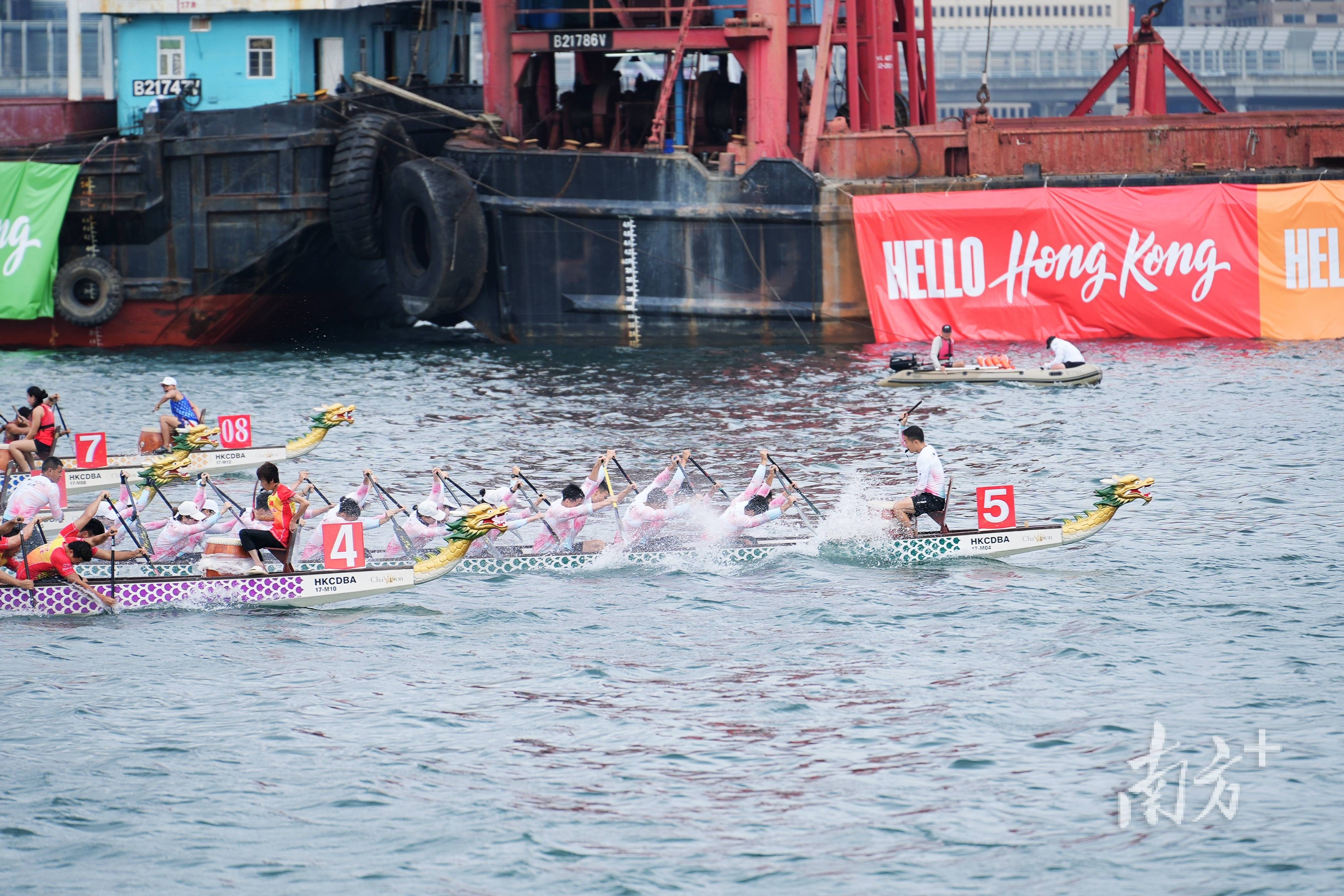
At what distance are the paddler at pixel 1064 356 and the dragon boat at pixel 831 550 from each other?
13.6 metres

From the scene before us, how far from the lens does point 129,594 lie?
2194 centimetres

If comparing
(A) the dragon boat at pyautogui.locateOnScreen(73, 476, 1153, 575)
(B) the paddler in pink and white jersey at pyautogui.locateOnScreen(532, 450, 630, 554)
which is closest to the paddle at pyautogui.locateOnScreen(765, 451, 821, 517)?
(A) the dragon boat at pyautogui.locateOnScreen(73, 476, 1153, 575)

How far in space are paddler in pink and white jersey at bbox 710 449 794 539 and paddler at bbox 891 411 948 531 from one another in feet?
5.68

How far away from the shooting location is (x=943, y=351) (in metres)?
37.6

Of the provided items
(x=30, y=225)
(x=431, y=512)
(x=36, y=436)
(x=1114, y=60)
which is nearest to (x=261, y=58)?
(x=30, y=225)

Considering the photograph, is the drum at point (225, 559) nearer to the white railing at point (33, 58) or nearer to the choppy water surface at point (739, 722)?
the choppy water surface at point (739, 722)

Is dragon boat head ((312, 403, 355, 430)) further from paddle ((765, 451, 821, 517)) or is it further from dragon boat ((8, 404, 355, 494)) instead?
paddle ((765, 451, 821, 517))

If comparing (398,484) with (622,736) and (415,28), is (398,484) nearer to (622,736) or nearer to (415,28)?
(622,736)

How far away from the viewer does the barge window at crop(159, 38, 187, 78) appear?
45.8m

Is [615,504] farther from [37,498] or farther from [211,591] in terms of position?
[37,498]

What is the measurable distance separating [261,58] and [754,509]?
28225mm

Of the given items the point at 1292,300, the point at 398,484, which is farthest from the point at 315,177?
the point at 1292,300

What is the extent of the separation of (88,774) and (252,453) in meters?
14.7

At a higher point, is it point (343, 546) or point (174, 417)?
point (174, 417)
